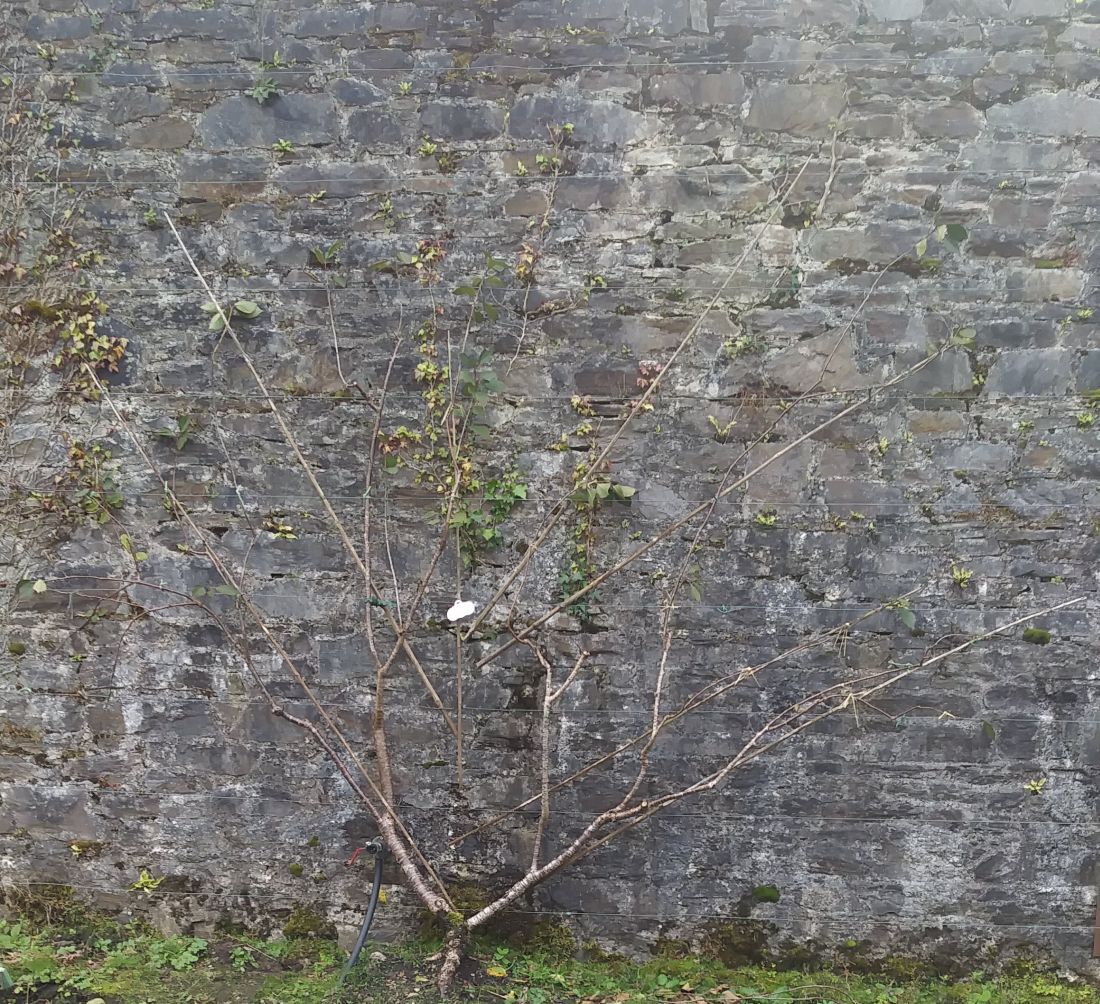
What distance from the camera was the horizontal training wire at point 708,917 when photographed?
262 cm

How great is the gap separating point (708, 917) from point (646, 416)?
185 centimetres

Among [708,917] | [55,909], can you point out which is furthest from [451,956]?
[55,909]

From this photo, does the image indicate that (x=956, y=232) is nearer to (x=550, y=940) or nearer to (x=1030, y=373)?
(x=1030, y=373)

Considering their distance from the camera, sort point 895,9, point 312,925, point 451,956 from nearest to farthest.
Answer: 1. point 895,9
2. point 451,956
3. point 312,925

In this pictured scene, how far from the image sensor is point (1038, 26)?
2.38 m

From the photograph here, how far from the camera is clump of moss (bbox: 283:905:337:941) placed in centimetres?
274

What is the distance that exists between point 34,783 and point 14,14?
9.10 feet

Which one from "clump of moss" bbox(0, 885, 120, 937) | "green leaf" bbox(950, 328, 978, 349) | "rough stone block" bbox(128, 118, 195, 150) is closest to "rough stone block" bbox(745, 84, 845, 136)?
"green leaf" bbox(950, 328, 978, 349)

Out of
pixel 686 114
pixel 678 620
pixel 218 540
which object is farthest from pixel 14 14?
pixel 678 620

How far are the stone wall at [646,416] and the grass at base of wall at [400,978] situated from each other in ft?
0.50

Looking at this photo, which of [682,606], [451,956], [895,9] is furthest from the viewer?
[682,606]

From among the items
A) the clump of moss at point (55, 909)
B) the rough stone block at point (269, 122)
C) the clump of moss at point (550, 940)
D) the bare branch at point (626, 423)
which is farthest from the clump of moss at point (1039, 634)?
the clump of moss at point (55, 909)

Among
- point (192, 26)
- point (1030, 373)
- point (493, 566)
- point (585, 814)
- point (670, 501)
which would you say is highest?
point (192, 26)

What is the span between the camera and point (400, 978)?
252cm
